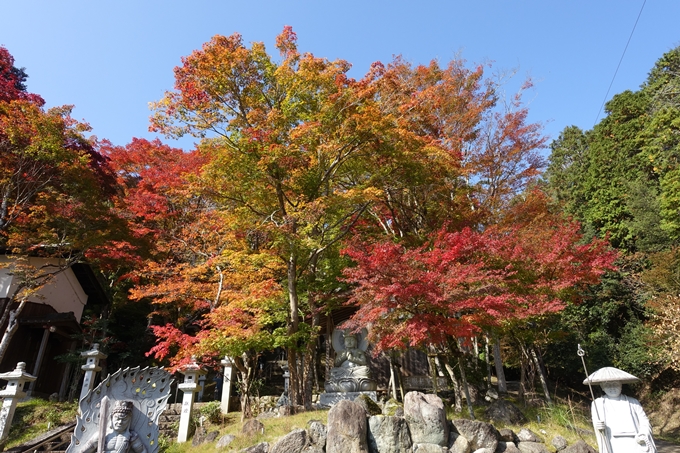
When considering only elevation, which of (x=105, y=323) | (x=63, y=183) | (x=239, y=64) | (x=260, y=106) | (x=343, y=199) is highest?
(x=239, y=64)

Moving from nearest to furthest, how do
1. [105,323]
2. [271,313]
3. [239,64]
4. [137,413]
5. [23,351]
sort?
[137,413] → [239,64] → [271,313] → [23,351] → [105,323]

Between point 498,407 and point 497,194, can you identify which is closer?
point 498,407

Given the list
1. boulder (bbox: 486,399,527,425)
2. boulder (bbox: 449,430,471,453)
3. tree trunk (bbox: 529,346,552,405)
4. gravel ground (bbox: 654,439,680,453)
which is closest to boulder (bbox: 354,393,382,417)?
boulder (bbox: 449,430,471,453)

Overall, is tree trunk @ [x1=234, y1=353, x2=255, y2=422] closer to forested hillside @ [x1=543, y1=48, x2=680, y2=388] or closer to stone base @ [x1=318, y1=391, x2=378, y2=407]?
stone base @ [x1=318, y1=391, x2=378, y2=407]

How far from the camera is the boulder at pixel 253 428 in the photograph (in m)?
9.07

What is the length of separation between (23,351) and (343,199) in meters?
13.8

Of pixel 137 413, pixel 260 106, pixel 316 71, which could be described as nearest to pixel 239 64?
pixel 260 106

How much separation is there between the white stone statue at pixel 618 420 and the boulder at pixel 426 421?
2.82 metres

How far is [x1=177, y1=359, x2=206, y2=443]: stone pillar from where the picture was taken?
10688 millimetres

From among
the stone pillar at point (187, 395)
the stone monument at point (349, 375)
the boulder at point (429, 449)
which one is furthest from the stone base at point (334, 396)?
the boulder at point (429, 449)

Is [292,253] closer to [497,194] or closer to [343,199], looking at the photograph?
[343,199]

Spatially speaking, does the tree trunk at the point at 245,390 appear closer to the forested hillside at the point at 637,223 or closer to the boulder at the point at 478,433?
the boulder at the point at 478,433

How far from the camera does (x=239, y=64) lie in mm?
11266

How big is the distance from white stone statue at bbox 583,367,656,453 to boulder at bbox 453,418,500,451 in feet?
7.87
